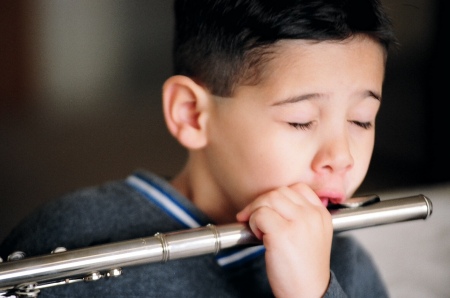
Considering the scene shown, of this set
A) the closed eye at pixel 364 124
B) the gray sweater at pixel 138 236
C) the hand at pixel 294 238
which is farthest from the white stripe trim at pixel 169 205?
the closed eye at pixel 364 124

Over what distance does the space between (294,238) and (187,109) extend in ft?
0.70

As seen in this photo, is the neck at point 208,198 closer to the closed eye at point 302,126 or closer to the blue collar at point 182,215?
the blue collar at point 182,215

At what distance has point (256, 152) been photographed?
2.31 ft

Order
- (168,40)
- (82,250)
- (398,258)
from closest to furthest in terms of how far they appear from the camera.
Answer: (82,250), (398,258), (168,40)

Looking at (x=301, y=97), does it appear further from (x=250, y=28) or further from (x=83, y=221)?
(x=83, y=221)

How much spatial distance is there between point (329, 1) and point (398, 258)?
585 millimetres

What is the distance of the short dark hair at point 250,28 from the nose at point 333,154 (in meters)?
0.10

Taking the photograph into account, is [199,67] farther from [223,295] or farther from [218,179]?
[223,295]

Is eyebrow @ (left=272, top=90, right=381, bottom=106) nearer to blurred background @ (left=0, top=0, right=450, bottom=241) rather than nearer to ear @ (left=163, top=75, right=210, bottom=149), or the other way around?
ear @ (left=163, top=75, right=210, bottom=149)

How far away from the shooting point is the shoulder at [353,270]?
0.84m

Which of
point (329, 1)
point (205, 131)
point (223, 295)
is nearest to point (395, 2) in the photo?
point (329, 1)

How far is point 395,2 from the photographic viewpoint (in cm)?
83

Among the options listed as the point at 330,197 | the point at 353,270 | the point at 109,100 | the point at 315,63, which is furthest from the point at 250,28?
the point at 109,100

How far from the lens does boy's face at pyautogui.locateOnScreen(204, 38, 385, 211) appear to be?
2.22 feet
